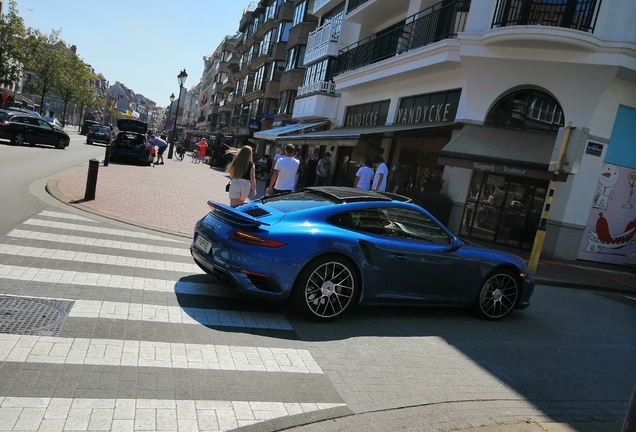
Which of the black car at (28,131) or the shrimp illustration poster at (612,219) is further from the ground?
the shrimp illustration poster at (612,219)

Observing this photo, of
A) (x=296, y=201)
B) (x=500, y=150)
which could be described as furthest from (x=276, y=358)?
(x=500, y=150)

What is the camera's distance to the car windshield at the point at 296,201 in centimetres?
586

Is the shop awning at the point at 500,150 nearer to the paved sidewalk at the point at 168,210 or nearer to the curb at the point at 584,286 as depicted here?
the paved sidewalk at the point at 168,210

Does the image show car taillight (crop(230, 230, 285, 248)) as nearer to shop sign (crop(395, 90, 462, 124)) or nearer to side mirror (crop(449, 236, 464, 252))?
side mirror (crop(449, 236, 464, 252))

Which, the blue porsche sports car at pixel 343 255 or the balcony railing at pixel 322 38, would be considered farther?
the balcony railing at pixel 322 38

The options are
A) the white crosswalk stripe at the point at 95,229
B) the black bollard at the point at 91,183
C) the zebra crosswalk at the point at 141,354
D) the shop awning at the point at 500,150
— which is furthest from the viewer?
the shop awning at the point at 500,150

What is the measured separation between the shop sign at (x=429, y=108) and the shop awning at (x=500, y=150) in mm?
1435

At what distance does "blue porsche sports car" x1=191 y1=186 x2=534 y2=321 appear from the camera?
5230 mm

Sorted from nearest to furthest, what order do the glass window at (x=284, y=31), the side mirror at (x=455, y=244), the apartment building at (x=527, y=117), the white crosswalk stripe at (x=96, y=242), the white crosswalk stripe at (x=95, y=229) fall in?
the side mirror at (x=455, y=244) < the white crosswalk stripe at (x=96, y=242) < the white crosswalk stripe at (x=95, y=229) < the apartment building at (x=527, y=117) < the glass window at (x=284, y=31)

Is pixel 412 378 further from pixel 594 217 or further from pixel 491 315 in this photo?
pixel 594 217

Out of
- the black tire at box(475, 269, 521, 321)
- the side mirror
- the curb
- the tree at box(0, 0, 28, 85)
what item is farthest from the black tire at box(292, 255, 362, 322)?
the tree at box(0, 0, 28, 85)

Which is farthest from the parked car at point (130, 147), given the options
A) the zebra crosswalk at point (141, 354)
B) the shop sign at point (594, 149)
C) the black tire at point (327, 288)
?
the black tire at point (327, 288)

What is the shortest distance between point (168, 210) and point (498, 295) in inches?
308

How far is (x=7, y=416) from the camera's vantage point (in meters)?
2.93
